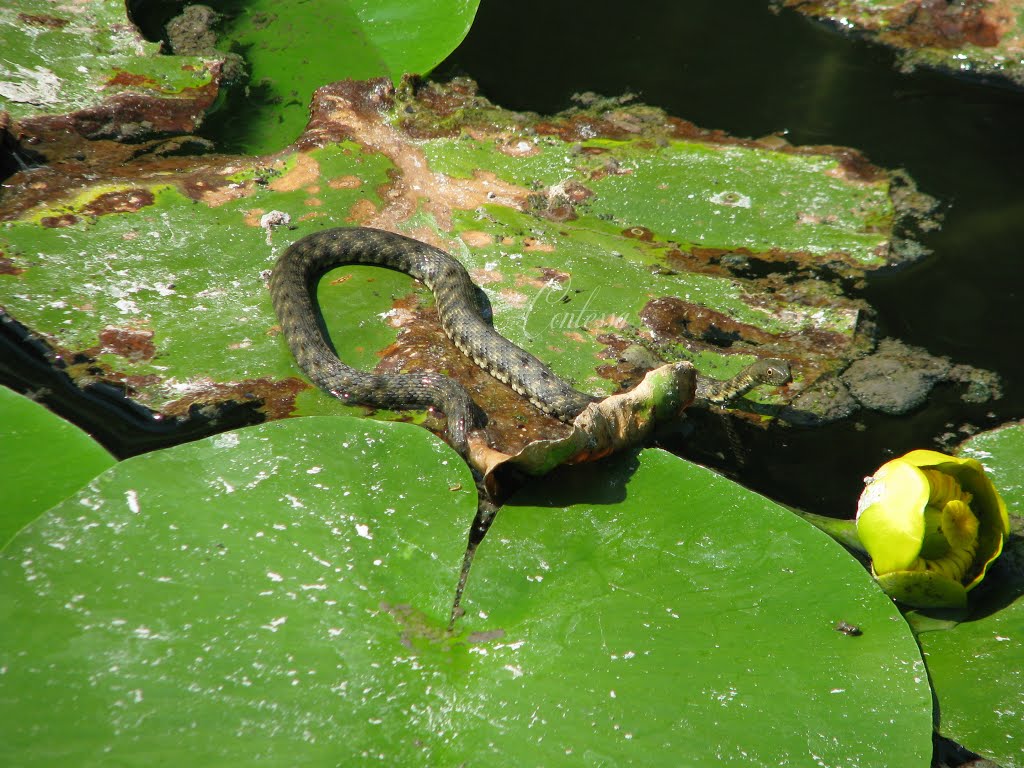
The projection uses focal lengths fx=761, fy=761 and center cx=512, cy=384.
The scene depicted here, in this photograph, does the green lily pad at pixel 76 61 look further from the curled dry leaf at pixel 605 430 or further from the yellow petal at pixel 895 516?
the yellow petal at pixel 895 516

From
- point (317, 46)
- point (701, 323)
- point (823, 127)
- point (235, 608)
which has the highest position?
point (317, 46)

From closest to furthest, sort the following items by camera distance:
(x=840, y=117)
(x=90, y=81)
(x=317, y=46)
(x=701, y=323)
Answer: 1. (x=701, y=323)
2. (x=90, y=81)
3. (x=317, y=46)
4. (x=840, y=117)

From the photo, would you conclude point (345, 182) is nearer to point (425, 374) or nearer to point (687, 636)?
point (425, 374)

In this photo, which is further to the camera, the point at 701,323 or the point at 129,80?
the point at 129,80

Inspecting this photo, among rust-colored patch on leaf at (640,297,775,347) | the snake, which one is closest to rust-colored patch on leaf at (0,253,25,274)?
the snake

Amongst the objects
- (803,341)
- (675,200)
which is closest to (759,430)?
(803,341)

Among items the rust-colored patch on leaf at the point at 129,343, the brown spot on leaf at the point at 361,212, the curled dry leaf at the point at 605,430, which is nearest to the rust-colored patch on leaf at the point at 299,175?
the brown spot on leaf at the point at 361,212

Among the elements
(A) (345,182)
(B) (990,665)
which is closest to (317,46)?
(A) (345,182)

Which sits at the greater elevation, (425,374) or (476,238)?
(476,238)

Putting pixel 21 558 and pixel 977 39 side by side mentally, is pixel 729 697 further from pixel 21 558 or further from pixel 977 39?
pixel 977 39
